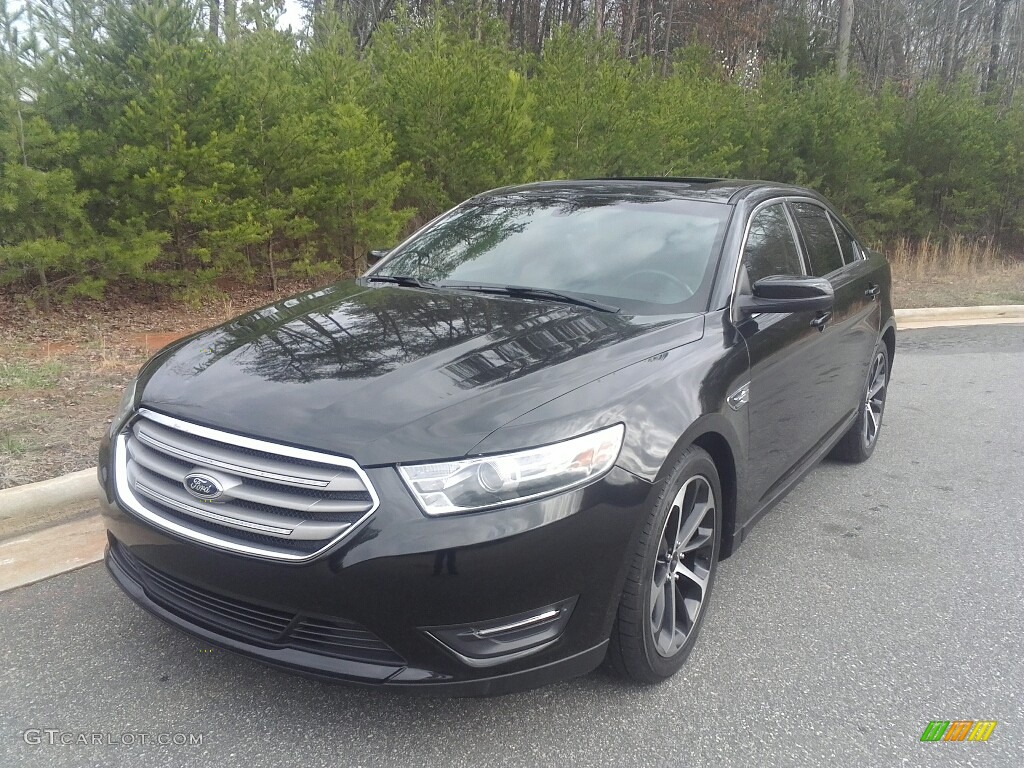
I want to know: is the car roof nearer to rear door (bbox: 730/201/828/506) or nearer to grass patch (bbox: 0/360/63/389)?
rear door (bbox: 730/201/828/506)

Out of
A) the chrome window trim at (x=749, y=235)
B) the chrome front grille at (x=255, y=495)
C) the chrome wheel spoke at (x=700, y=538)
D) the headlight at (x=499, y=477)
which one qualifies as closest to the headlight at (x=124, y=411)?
the chrome front grille at (x=255, y=495)

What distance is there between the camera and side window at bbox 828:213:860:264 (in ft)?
15.6

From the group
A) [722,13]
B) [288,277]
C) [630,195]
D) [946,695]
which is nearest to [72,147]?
[288,277]

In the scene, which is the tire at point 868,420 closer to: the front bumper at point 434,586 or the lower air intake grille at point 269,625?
the front bumper at point 434,586

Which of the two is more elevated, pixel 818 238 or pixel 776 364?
pixel 818 238

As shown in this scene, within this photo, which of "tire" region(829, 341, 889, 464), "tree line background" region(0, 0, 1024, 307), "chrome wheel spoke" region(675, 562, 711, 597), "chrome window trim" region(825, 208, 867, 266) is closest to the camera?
"chrome wheel spoke" region(675, 562, 711, 597)

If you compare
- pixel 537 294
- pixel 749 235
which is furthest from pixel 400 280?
pixel 749 235

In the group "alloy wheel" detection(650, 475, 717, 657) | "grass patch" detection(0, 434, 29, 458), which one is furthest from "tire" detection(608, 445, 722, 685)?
"grass patch" detection(0, 434, 29, 458)

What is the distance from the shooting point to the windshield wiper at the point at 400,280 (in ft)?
11.8

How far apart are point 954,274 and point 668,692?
1475 cm

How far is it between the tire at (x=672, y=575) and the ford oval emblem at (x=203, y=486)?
3.92 feet

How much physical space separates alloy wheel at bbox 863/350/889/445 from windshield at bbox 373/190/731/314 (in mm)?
2096

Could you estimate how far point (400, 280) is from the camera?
369 cm

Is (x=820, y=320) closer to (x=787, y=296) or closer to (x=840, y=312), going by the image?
(x=840, y=312)
